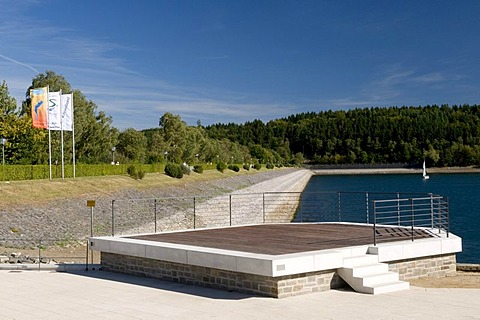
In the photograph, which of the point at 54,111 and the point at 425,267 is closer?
the point at 425,267

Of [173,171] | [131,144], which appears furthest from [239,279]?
[131,144]

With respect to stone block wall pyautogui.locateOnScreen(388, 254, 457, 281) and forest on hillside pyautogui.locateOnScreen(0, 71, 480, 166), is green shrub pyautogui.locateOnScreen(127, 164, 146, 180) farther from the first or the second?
forest on hillside pyautogui.locateOnScreen(0, 71, 480, 166)

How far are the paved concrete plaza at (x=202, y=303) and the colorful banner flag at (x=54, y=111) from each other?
2386cm

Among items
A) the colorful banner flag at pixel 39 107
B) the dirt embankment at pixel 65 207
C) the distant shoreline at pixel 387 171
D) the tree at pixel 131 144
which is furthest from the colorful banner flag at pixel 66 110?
the distant shoreline at pixel 387 171

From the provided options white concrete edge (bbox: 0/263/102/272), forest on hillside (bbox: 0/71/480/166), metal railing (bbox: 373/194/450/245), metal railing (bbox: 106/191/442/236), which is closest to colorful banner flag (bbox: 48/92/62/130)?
metal railing (bbox: 106/191/442/236)

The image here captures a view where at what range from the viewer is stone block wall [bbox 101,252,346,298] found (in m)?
9.55

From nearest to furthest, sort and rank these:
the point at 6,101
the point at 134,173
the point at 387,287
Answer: the point at 387,287
the point at 6,101
the point at 134,173

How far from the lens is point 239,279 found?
9.98 metres

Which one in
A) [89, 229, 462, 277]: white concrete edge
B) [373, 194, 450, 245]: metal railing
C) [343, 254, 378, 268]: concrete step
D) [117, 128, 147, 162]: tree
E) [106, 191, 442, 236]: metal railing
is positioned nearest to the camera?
[89, 229, 462, 277]: white concrete edge

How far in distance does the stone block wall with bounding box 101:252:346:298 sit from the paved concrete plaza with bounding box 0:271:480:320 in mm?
177

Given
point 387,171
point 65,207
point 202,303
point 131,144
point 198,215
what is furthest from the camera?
point 387,171

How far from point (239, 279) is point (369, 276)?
2335 millimetres

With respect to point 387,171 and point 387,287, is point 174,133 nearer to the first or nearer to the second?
point 387,287

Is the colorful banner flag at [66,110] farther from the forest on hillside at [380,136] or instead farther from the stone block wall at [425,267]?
the forest on hillside at [380,136]
